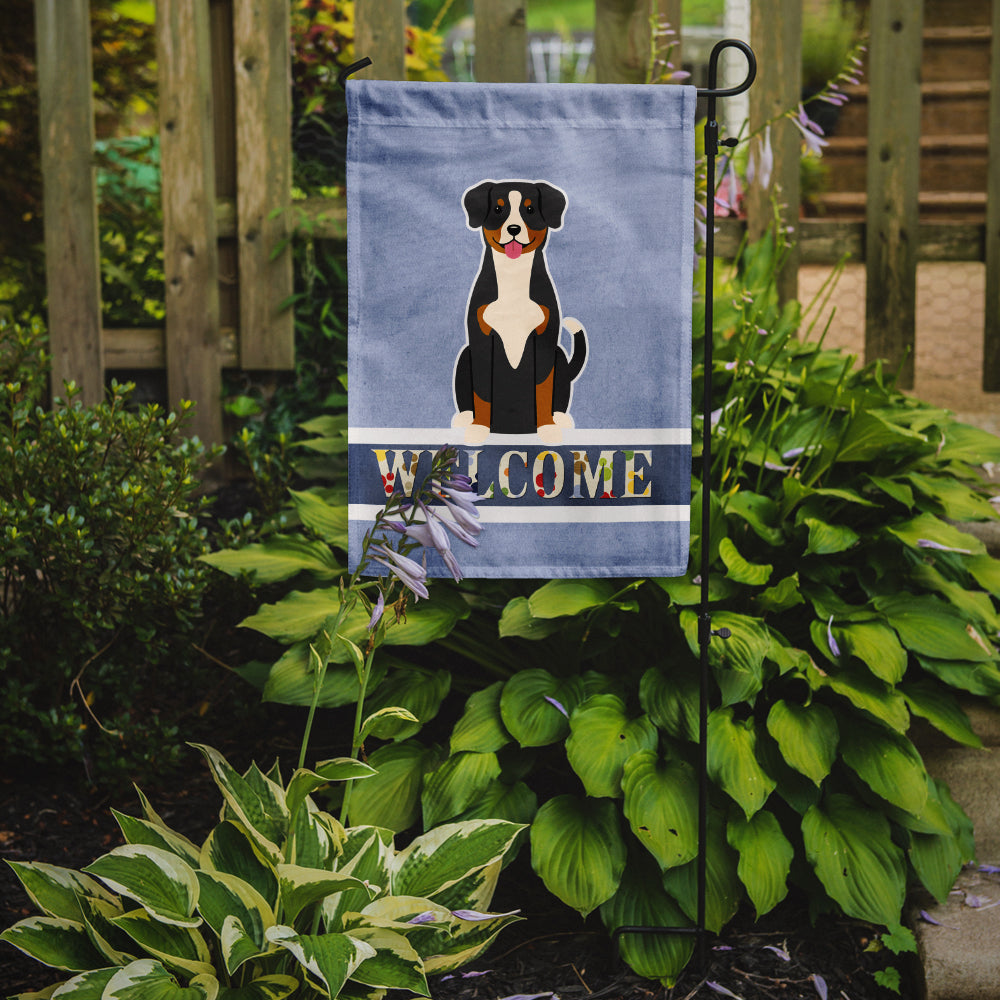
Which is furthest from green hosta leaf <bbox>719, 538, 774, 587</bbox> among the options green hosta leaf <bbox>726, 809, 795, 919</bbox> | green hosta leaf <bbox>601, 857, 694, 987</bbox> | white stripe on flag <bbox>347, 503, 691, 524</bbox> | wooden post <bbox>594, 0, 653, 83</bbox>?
wooden post <bbox>594, 0, 653, 83</bbox>

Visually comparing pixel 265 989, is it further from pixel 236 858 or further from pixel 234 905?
pixel 236 858

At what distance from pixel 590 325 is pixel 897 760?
40.1 inches

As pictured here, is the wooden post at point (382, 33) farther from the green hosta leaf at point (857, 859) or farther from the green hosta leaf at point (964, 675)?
the green hosta leaf at point (857, 859)

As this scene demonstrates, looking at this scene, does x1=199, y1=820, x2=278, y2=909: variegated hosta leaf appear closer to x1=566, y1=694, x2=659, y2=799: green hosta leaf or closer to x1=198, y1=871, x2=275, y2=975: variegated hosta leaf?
x1=198, y1=871, x2=275, y2=975: variegated hosta leaf

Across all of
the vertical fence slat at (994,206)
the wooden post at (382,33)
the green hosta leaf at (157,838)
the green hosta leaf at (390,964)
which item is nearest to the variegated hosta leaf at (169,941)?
the green hosta leaf at (157,838)

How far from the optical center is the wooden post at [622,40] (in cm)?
310

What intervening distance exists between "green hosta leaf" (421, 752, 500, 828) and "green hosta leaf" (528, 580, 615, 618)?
0.30 m

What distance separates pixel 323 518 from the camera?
244 cm

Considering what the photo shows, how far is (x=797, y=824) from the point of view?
207cm

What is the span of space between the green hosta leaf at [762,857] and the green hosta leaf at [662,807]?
0.30ft

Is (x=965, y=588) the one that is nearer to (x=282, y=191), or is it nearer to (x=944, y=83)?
(x=282, y=191)

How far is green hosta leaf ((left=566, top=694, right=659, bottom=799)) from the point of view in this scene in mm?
1886

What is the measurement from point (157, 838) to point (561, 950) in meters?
0.80

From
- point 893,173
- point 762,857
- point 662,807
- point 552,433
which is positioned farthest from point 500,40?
point 762,857
